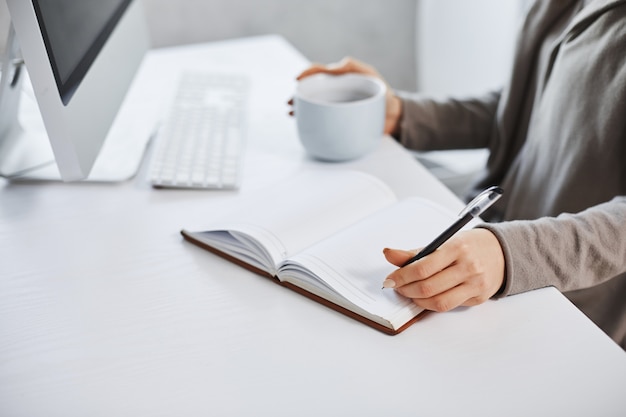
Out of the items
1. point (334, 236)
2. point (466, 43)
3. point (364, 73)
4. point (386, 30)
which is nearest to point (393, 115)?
point (364, 73)

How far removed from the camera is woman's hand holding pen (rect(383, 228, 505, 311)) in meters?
0.57

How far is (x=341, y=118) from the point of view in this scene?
81cm

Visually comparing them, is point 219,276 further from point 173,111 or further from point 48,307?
point 173,111

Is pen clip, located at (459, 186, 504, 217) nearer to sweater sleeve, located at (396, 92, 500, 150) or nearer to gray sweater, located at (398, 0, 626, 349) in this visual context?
gray sweater, located at (398, 0, 626, 349)

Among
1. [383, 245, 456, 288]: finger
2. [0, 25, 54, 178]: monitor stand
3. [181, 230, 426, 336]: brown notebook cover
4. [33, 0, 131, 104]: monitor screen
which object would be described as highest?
[33, 0, 131, 104]: monitor screen

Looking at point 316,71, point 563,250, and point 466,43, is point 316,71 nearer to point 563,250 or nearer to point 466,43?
point 563,250

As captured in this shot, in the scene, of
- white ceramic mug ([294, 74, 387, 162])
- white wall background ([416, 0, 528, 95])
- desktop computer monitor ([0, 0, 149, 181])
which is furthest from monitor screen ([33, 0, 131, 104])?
white wall background ([416, 0, 528, 95])

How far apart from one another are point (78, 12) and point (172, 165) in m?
0.21

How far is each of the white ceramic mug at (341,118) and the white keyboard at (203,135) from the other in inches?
4.3

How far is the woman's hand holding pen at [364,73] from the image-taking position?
3.04 ft

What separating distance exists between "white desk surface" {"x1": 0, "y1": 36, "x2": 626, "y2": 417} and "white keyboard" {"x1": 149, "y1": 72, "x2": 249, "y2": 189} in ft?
0.29

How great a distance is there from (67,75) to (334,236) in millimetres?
333

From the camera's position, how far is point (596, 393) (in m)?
0.51

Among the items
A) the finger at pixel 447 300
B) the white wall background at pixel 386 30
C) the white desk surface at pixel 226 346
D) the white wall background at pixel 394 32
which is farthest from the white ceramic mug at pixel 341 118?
the white wall background at pixel 386 30
